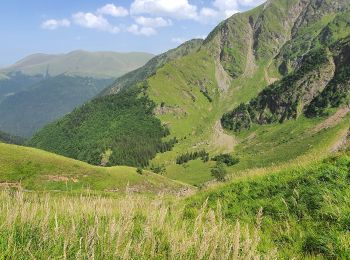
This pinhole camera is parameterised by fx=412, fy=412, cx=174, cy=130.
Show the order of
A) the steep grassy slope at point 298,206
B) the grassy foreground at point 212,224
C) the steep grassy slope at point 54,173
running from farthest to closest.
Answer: the steep grassy slope at point 54,173
the steep grassy slope at point 298,206
the grassy foreground at point 212,224

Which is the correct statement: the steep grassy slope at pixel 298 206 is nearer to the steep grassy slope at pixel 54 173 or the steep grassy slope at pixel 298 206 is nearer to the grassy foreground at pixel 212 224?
the grassy foreground at pixel 212 224

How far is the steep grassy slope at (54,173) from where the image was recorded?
99.0 metres

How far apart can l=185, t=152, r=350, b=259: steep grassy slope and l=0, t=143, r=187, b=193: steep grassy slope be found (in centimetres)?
8304

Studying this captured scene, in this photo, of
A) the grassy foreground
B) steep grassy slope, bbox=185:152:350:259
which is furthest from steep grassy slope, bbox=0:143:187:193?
the grassy foreground

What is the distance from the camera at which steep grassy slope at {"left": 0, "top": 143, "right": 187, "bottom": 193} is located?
99.0 metres

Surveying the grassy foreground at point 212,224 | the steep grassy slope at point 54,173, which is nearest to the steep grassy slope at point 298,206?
the grassy foreground at point 212,224

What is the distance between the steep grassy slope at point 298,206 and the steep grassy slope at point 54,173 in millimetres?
83039

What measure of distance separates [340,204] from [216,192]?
6.38m

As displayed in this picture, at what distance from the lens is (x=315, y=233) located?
10.8 meters

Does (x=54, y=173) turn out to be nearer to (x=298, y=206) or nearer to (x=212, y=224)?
(x=298, y=206)

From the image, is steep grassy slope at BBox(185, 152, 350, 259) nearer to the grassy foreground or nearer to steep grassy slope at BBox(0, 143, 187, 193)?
the grassy foreground

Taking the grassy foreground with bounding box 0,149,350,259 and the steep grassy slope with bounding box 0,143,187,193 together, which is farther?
the steep grassy slope with bounding box 0,143,187,193

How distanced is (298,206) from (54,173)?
101 meters

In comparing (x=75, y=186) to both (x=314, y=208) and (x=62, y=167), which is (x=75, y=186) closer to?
(x=62, y=167)
